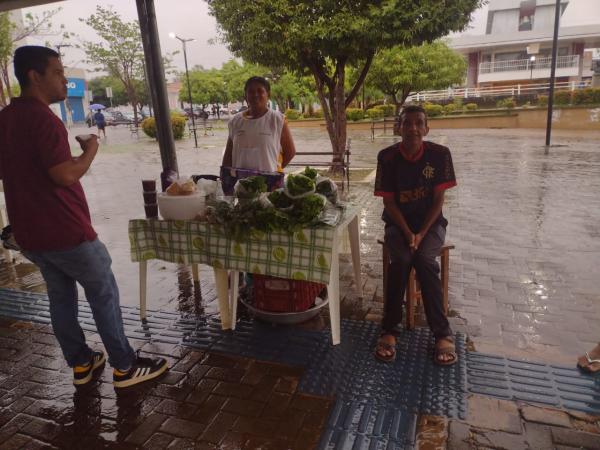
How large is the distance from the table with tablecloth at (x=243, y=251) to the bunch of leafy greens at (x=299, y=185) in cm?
26

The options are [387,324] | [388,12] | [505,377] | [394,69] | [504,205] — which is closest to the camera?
[505,377]

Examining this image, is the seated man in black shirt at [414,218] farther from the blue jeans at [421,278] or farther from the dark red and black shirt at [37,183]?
the dark red and black shirt at [37,183]

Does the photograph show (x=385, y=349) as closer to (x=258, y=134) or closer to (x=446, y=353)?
(x=446, y=353)

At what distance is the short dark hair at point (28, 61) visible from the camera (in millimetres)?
2379

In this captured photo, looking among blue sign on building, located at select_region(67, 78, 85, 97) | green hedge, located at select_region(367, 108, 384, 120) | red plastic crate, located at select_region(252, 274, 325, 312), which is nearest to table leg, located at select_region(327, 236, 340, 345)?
red plastic crate, located at select_region(252, 274, 325, 312)

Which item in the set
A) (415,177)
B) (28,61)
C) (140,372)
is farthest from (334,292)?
(28,61)

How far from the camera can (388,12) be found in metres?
8.80

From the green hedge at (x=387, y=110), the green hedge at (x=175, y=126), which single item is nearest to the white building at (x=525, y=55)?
the green hedge at (x=387, y=110)

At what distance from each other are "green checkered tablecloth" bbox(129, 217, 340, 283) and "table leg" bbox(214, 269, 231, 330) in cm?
16

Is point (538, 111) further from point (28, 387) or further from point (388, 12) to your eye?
point (28, 387)

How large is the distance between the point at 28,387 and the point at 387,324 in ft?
8.04

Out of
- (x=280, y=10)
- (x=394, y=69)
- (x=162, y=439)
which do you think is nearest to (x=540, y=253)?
(x=162, y=439)

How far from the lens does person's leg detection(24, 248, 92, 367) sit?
271 centimetres

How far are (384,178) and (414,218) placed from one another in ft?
1.20
